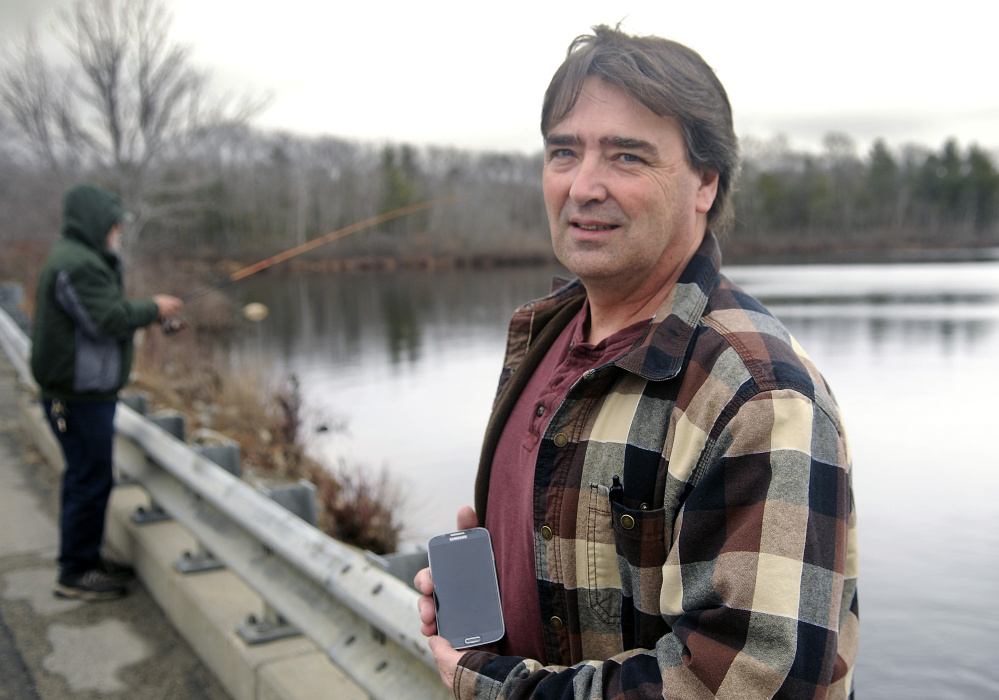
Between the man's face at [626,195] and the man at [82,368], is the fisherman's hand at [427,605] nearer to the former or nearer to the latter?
the man's face at [626,195]

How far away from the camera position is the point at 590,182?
1746mm

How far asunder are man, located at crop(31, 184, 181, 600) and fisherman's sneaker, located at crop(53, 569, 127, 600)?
1.3 inches

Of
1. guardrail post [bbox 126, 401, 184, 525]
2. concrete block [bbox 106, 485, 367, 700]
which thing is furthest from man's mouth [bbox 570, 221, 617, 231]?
guardrail post [bbox 126, 401, 184, 525]

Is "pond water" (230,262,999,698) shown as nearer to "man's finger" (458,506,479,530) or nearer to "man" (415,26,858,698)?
"man's finger" (458,506,479,530)

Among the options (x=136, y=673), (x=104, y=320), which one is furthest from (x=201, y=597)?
(x=104, y=320)

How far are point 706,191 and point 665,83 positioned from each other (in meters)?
0.26

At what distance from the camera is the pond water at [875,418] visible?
21.8 feet

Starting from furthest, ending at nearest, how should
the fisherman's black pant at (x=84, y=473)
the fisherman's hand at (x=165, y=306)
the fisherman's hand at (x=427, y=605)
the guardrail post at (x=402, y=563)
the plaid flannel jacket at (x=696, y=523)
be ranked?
the fisherman's hand at (x=165, y=306) < the fisherman's black pant at (x=84, y=473) < the guardrail post at (x=402, y=563) < the fisherman's hand at (x=427, y=605) < the plaid flannel jacket at (x=696, y=523)

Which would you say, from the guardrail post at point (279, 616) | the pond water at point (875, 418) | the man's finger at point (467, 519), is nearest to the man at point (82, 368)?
the guardrail post at point (279, 616)

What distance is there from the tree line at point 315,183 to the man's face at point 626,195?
329mm

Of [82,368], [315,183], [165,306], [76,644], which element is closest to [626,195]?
[76,644]

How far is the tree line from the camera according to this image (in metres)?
18.0

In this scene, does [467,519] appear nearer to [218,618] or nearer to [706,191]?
[706,191]

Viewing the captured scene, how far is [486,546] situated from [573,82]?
1035 mm
